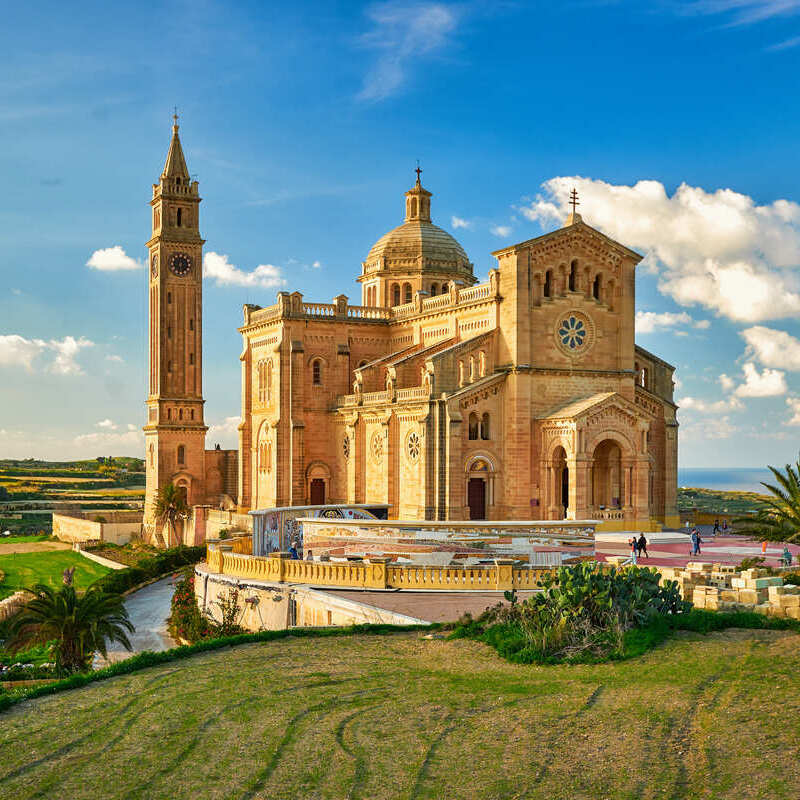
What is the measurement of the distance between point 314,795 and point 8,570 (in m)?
54.9

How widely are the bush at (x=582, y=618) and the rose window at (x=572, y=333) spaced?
27790mm

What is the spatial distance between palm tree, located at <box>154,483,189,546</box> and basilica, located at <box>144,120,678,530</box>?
1.68 m

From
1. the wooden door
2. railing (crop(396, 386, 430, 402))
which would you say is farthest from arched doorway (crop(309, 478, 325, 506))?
the wooden door

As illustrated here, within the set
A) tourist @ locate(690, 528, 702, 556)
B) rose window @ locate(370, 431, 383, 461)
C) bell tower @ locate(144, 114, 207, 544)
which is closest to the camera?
tourist @ locate(690, 528, 702, 556)

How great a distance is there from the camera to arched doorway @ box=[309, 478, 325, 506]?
190ft

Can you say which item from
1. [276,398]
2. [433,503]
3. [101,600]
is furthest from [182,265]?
[101,600]

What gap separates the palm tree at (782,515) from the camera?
2989 centimetres

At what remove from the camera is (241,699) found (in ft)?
53.1

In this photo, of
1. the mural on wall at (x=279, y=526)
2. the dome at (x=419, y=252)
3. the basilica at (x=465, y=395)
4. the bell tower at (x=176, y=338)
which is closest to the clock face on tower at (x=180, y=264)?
the bell tower at (x=176, y=338)

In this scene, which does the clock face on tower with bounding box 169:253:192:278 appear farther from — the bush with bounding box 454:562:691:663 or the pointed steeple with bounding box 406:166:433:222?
the bush with bounding box 454:562:691:663

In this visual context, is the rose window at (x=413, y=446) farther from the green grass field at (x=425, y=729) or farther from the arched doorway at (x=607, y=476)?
the green grass field at (x=425, y=729)

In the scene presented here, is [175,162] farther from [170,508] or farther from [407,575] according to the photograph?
[407,575]

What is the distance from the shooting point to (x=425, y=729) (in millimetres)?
14398

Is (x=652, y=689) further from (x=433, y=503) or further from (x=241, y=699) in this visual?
(x=433, y=503)
